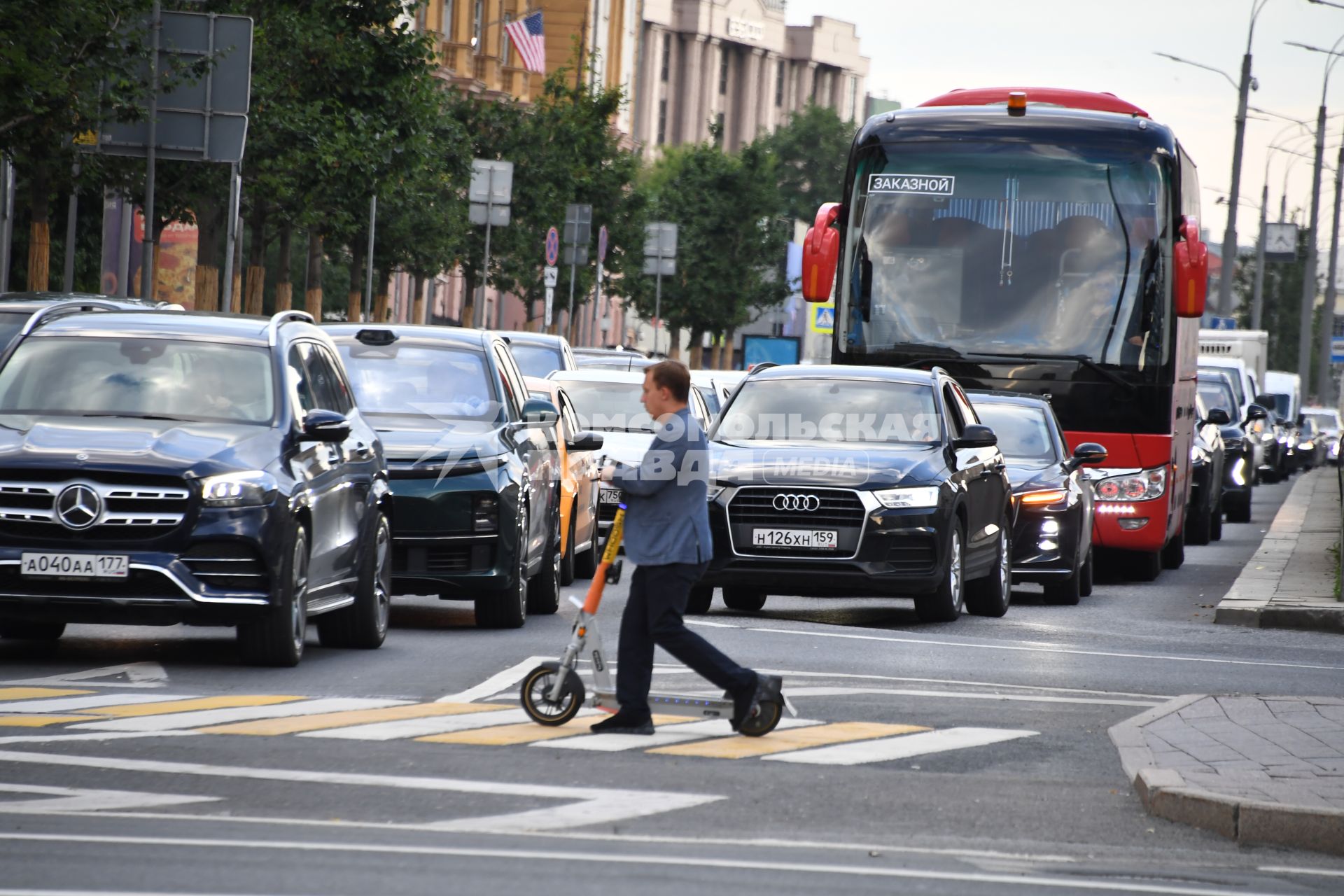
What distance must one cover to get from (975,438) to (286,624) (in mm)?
6070

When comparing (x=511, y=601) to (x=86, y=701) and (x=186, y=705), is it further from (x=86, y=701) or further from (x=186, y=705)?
(x=86, y=701)

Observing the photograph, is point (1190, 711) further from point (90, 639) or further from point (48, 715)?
point (90, 639)

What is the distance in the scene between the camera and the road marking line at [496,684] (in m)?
11.6

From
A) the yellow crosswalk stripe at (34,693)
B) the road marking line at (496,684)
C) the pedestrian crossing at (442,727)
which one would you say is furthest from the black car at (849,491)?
the yellow crosswalk stripe at (34,693)

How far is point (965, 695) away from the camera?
12484 millimetres

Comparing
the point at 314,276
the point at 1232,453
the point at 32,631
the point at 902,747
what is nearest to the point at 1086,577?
the point at 32,631

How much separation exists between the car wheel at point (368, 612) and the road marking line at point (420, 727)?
9.15 ft

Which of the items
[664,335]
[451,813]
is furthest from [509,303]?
[451,813]

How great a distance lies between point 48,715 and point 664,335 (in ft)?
327

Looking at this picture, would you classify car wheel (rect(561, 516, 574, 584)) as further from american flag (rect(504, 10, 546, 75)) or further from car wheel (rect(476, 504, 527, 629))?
american flag (rect(504, 10, 546, 75))

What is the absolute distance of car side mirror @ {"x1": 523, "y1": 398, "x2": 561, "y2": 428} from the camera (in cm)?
1552

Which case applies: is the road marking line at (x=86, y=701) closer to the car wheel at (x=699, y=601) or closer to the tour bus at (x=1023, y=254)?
the car wheel at (x=699, y=601)

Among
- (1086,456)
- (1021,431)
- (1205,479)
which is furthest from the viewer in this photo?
(1205,479)

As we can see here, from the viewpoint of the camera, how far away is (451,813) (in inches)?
326
